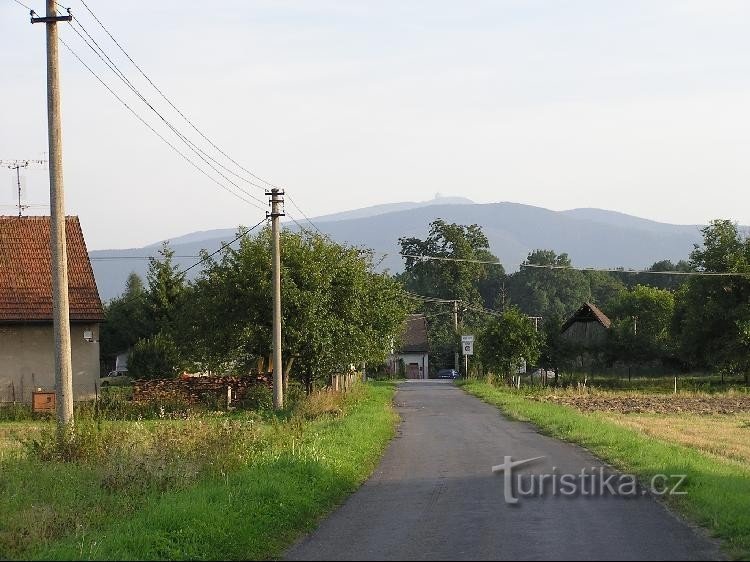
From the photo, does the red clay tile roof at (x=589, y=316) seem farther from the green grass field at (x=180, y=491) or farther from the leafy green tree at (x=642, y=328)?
the green grass field at (x=180, y=491)

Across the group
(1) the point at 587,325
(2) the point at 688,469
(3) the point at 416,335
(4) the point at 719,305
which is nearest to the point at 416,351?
(3) the point at 416,335

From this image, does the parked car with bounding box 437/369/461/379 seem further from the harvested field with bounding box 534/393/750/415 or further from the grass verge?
the grass verge

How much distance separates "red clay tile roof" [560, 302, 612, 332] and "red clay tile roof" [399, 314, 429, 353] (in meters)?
18.8

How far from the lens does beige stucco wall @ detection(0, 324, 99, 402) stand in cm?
3538

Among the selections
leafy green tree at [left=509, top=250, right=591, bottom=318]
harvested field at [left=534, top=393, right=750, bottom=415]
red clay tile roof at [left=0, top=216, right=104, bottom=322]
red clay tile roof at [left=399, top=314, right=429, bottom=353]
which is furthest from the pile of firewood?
leafy green tree at [left=509, top=250, right=591, bottom=318]

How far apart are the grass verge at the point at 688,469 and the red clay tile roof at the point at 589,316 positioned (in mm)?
54440

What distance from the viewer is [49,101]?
17094mm

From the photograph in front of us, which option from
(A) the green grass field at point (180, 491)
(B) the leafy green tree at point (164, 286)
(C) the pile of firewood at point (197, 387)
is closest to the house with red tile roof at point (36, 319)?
(C) the pile of firewood at point (197, 387)

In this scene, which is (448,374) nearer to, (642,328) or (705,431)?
(642,328)

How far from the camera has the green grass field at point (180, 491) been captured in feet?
35.0

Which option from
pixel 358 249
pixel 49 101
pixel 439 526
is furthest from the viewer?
pixel 358 249

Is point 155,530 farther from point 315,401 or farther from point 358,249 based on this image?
point 358,249

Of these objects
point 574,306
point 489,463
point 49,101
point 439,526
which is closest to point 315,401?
point 489,463

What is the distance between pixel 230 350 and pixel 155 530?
26280mm
